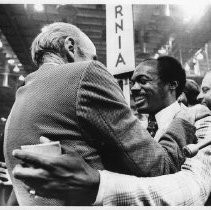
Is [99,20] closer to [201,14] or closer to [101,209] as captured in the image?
[201,14]

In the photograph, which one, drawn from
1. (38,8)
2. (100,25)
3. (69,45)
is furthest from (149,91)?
(100,25)

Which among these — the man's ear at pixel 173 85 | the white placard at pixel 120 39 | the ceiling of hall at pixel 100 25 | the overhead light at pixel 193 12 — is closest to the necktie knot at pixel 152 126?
the man's ear at pixel 173 85

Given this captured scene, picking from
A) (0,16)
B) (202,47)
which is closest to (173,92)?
(0,16)

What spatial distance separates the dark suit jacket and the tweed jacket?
48 mm

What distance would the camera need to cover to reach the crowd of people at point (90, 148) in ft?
1.42

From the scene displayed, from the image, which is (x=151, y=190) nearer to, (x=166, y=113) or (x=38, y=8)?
(x=166, y=113)

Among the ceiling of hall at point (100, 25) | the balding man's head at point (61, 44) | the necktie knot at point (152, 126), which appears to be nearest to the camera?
the balding man's head at point (61, 44)

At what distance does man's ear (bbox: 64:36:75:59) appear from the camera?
0.78m

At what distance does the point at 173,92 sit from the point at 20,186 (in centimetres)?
98

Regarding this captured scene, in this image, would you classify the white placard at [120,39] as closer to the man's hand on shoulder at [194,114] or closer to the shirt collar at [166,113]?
the shirt collar at [166,113]

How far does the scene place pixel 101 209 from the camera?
471 millimetres

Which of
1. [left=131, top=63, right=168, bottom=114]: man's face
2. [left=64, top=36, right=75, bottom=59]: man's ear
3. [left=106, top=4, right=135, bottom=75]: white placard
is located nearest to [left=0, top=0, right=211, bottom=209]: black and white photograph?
[left=64, top=36, right=75, bottom=59]: man's ear

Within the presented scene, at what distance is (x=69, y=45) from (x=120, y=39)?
1093 mm

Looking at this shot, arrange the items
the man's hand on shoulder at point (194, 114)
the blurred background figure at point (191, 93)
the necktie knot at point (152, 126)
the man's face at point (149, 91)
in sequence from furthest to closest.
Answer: the blurred background figure at point (191, 93) < the man's face at point (149, 91) < the necktie knot at point (152, 126) < the man's hand on shoulder at point (194, 114)
